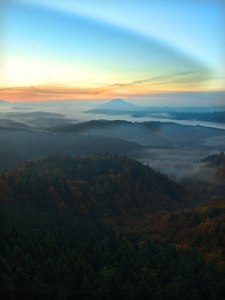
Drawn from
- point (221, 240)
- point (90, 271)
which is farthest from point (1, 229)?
point (221, 240)

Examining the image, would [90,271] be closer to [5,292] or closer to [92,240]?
[5,292]

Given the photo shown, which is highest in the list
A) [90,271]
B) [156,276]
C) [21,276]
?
[21,276]

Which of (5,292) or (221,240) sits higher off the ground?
(5,292)

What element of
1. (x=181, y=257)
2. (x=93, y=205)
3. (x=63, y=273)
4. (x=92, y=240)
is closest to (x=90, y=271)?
(x=63, y=273)

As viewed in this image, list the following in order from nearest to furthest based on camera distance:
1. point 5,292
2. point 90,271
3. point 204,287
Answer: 1. point 5,292
2. point 90,271
3. point 204,287

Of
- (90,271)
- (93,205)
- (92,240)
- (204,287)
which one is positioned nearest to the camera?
(90,271)

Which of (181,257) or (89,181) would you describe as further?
(89,181)
